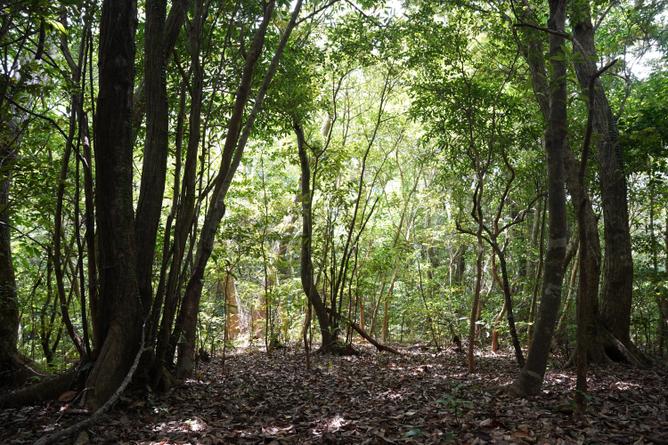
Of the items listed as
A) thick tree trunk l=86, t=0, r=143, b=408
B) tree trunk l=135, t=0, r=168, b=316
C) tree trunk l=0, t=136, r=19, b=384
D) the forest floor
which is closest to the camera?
the forest floor

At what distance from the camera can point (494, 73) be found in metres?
8.67

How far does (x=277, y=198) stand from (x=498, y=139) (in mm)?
5715

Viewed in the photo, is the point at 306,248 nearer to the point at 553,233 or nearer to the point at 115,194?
the point at 115,194

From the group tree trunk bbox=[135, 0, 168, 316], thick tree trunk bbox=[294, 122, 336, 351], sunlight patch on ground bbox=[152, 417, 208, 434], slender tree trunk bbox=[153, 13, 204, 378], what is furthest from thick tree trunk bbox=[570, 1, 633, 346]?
sunlight patch on ground bbox=[152, 417, 208, 434]

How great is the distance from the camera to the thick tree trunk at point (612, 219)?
8555mm

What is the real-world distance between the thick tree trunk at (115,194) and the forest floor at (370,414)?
600mm

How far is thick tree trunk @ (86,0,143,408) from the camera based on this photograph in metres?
5.03

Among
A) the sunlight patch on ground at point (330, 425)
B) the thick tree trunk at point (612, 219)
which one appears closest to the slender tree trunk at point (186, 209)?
the sunlight patch on ground at point (330, 425)

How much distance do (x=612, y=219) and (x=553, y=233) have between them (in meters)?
4.56

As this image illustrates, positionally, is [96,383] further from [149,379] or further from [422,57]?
[422,57]

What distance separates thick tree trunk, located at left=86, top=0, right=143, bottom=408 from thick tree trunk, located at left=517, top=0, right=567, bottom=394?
4550 mm

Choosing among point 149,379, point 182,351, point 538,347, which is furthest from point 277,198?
point 538,347

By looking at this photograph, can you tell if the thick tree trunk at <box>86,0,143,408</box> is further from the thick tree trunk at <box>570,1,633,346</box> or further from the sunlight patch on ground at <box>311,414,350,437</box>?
the thick tree trunk at <box>570,1,633,346</box>

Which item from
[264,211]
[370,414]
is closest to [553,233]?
[370,414]
